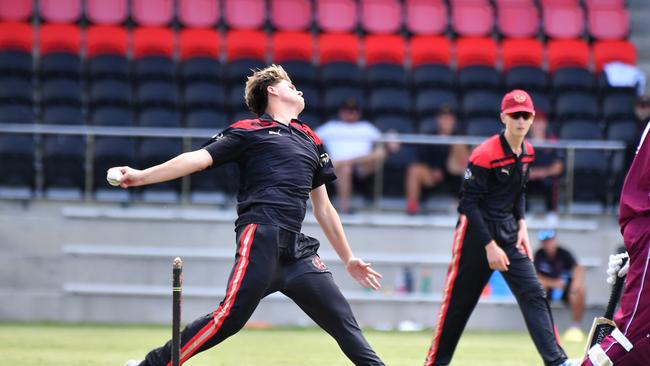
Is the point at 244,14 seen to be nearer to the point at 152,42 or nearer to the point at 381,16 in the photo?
the point at 152,42

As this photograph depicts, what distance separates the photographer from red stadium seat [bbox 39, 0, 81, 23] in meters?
19.1

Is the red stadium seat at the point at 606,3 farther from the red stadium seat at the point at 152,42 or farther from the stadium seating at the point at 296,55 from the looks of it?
the red stadium seat at the point at 152,42

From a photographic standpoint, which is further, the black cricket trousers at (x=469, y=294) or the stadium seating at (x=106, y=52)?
the stadium seating at (x=106, y=52)

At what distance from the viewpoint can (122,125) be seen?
53.1ft

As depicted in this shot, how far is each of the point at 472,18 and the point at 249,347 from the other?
9.77 meters

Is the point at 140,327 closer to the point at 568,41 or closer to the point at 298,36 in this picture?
the point at 298,36

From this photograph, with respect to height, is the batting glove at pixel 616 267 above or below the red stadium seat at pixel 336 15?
below

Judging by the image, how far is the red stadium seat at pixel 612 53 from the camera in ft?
62.2

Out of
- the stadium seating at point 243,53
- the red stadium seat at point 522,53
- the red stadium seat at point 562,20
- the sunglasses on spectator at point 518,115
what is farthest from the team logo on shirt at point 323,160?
the red stadium seat at point 562,20

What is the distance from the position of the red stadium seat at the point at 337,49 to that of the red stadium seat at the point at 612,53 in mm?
4021

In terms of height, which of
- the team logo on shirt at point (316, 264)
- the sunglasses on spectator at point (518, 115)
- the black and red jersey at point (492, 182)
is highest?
the sunglasses on spectator at point (518, 115)

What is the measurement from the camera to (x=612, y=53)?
19.1 metres

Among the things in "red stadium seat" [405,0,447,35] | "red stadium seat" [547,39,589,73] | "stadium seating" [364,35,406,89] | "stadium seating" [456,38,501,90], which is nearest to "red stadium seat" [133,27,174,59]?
"stadium seating" [364,35,406,89]

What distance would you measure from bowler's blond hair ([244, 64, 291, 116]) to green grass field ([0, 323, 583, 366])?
134 inches
